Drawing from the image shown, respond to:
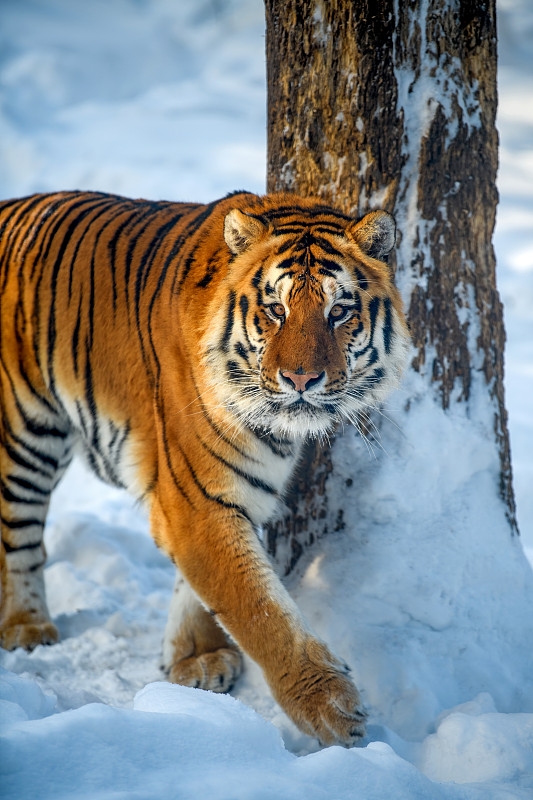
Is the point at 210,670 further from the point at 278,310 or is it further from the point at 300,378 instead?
the point at 278,310

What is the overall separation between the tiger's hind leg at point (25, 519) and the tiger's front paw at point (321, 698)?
3.89 feet

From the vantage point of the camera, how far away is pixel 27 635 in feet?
8.05

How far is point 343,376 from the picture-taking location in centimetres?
172

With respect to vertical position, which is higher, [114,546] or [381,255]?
[381,255]

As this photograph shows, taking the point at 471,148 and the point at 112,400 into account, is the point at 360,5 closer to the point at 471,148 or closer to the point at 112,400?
the point at 471,148

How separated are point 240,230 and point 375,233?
367 millimetres

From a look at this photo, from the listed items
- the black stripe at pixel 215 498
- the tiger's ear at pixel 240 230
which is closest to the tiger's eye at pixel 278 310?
the tiger's ear at pixel 240 230

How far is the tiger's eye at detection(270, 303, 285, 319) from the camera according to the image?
68.4 inches

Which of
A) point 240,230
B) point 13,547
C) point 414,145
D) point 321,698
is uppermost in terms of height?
point 414,145

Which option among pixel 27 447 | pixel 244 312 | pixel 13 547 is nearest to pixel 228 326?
pixel 244 312

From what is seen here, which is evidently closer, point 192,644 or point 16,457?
point 192,644

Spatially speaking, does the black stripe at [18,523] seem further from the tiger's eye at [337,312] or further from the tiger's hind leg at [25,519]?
the tiger's eye at [337,312]

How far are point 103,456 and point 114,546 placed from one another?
109cm

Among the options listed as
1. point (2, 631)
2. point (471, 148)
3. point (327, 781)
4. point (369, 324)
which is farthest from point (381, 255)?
point (2, 631)
